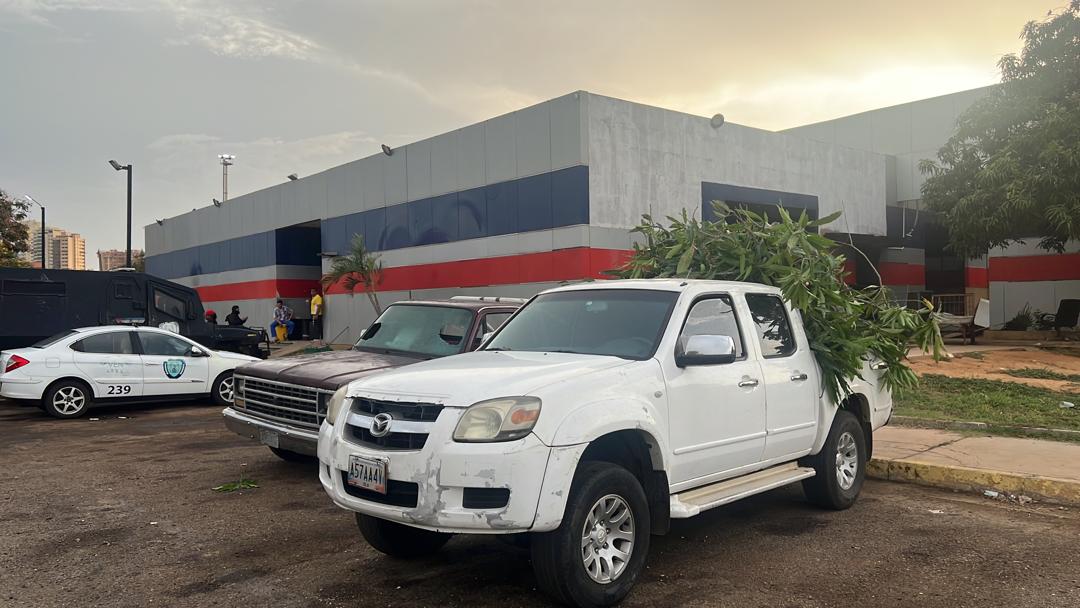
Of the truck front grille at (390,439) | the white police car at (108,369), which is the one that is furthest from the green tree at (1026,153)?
the truck front grille at (390,439)

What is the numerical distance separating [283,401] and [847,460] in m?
5.04

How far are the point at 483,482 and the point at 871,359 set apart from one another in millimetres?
4387

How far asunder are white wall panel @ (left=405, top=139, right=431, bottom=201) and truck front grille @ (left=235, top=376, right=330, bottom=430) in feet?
65.1

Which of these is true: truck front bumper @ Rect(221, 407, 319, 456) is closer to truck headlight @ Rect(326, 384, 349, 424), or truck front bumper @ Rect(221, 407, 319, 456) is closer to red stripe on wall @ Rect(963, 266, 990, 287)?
truck headlight @ Rect(326, 384, 349, 424)

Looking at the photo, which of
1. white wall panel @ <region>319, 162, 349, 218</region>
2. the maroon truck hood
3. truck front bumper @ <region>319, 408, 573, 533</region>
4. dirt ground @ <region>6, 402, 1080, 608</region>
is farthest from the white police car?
white wall panel @ <region>319, 162, 349, 218</region>

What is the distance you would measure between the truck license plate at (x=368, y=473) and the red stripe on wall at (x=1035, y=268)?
31118 millimetres

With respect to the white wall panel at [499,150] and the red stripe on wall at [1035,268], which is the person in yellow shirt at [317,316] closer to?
the white wall panel at [499,150]

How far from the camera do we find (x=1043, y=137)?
70.3ft

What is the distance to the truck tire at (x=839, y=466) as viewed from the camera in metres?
6.45

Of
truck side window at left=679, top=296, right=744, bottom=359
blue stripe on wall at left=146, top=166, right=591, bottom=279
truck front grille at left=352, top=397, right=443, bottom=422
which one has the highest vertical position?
blue stripe on wall at left=146, top=166, right=591, bottom=279

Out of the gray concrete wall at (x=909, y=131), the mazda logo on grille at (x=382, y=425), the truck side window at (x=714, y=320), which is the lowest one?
the mazda logo on grille at (x=382, y=425)

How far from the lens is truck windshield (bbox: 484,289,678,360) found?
207 inches

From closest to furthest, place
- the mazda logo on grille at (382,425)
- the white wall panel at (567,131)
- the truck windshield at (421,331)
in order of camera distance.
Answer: the mazda logo on grille at (382,425) → the truck windshield at (421,331) → the white wall panel at (567,131)

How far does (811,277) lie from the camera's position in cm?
662
